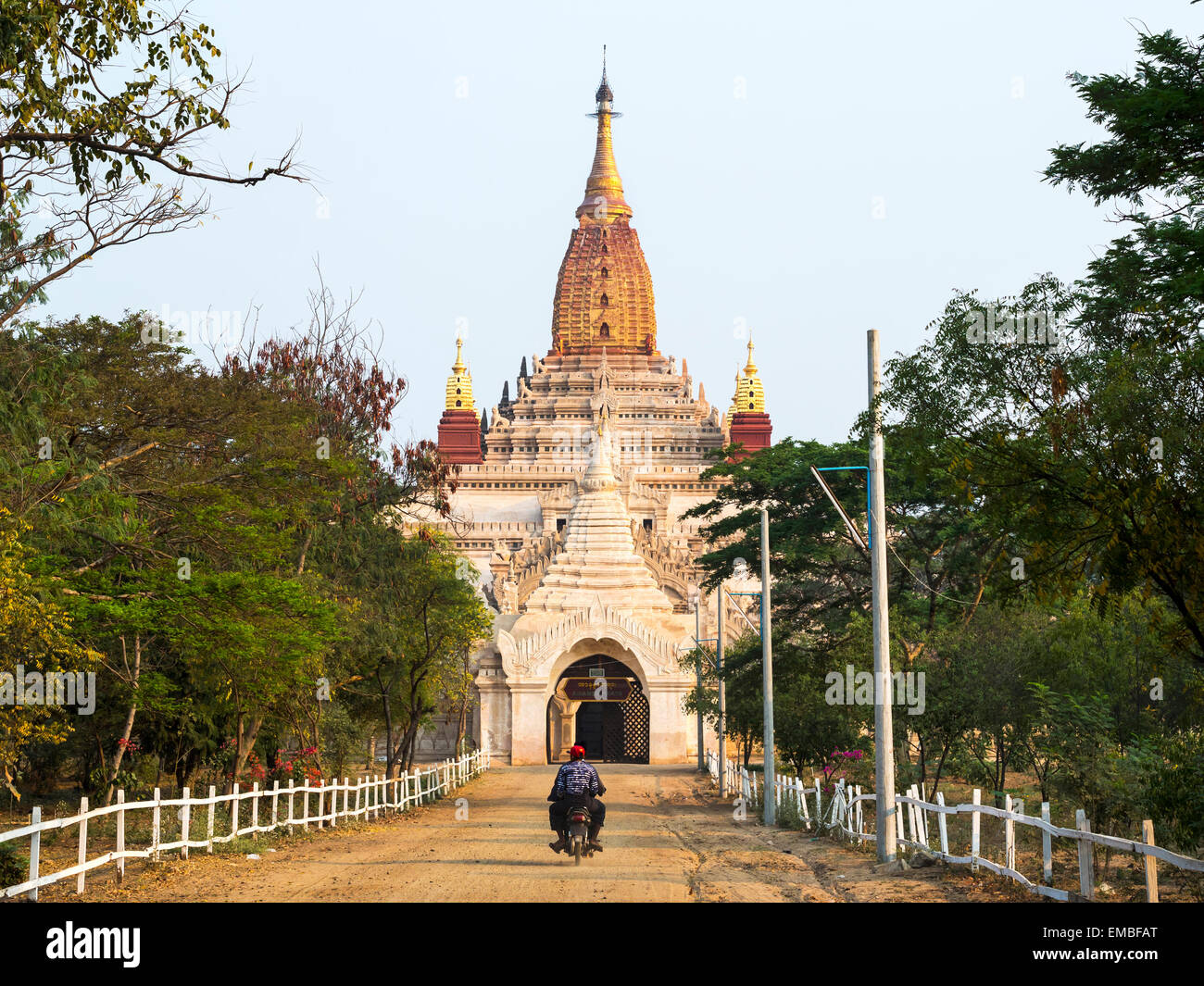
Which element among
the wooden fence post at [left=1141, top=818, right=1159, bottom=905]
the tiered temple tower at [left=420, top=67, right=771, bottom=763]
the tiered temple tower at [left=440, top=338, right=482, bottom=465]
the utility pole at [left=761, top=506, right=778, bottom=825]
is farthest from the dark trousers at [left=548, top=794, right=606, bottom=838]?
the tiered temple tower at [left=440, top=338, right=482, bottom=465]

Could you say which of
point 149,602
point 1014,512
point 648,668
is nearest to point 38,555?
point 149,602

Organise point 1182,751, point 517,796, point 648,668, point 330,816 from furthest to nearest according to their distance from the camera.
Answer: point 648,668 < point 517,796 < point 330,816 < point 1182,751

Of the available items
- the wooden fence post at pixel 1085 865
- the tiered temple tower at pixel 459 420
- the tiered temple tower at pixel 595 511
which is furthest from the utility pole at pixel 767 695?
the tiered temple tower at pixel 459 420

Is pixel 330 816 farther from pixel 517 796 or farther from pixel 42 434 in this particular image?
pixel 517 796

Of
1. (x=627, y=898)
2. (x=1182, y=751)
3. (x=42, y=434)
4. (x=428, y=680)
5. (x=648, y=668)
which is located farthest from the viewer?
(x=648, y=668)

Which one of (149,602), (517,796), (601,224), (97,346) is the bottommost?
(517,796)

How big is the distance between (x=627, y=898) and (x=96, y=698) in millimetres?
16396

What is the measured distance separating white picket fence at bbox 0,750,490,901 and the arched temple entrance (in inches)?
297

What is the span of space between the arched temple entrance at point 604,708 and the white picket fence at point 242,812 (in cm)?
753

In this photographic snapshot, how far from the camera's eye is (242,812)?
3036 centimetres

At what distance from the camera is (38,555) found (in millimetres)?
21703

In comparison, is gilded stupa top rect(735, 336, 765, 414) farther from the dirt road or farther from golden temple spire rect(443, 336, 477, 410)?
the dirt road

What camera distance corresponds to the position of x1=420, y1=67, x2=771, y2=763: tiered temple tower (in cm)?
5194

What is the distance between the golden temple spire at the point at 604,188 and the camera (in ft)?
342
